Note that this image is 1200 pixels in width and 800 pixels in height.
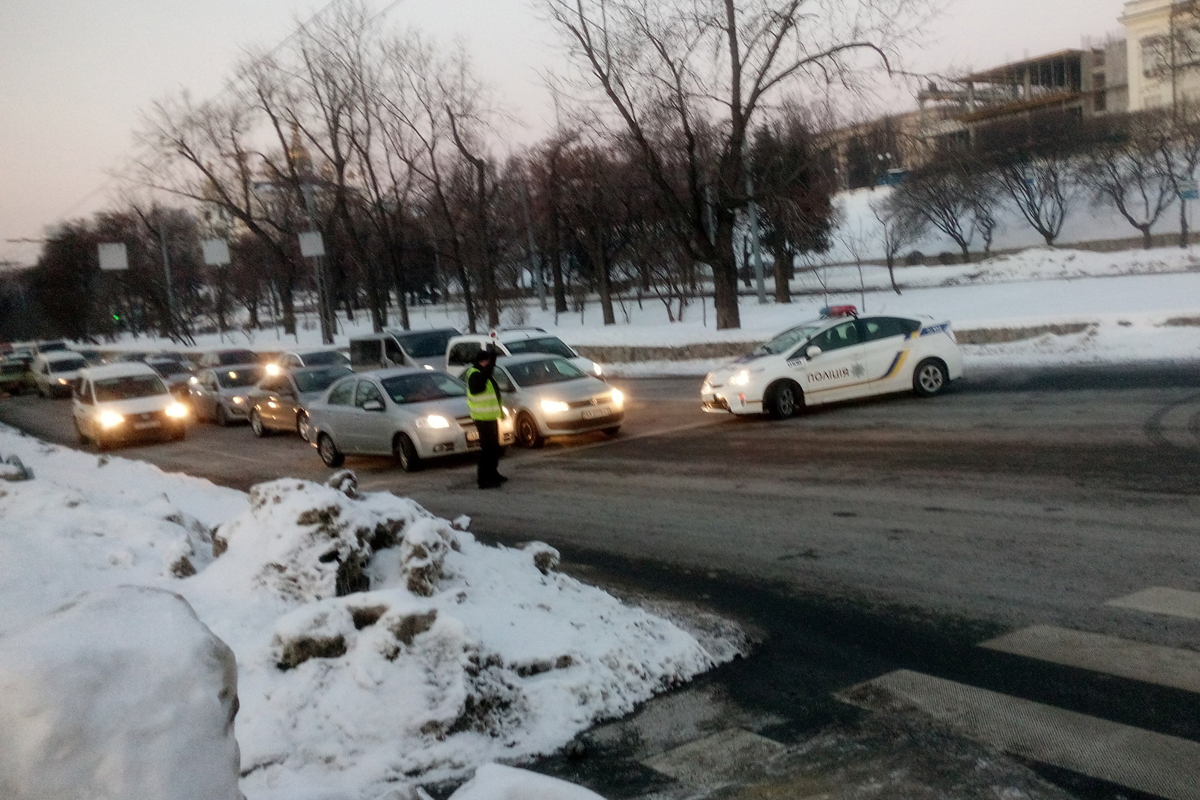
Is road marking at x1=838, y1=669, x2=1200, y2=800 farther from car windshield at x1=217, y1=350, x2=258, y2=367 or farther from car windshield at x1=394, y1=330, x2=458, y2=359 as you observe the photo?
car windshield at x1=217, y1=350, x2=258, y2=367

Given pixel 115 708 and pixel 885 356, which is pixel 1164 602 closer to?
pixel 115 708

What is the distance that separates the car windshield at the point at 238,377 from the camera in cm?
2698

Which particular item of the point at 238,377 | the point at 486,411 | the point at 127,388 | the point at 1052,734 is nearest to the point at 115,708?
the point at 1052,734

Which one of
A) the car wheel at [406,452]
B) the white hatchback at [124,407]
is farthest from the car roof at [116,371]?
the car wheel at [406,452]

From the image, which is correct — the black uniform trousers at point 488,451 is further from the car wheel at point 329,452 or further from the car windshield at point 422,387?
the car wheel at point 329,452

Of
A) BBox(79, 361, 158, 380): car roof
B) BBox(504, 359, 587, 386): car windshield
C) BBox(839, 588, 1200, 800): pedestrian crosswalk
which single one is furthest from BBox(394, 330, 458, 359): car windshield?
BBox(839, 588, 1200, 800): pedestrian crosswalk

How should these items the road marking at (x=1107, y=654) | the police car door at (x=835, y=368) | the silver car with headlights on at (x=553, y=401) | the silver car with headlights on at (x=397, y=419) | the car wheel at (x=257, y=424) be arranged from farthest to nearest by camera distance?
the car wheel at (x=257, y=424) < the police car door at (x=835, y=368) < the silver car with headlights on at (x=553, y=401) < the silver car with headlights on at (x=397, y=419) < the road marking at (x=1107, y=654)

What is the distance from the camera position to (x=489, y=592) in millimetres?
6871

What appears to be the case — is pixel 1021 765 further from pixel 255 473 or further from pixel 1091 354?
pixel 1091 354

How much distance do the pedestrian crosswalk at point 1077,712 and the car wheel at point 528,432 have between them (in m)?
11.2

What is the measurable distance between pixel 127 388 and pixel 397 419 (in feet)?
37.8

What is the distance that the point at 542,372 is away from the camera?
1772cm

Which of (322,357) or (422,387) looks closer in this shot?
(422,387)

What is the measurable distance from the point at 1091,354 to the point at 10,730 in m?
22.1
